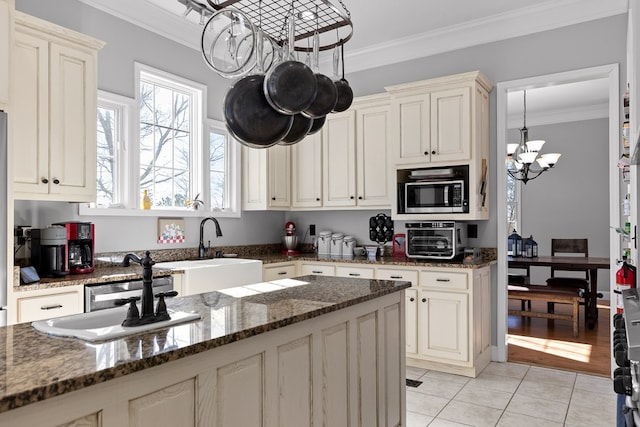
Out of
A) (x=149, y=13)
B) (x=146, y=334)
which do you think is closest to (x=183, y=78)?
(x=149, y=13)

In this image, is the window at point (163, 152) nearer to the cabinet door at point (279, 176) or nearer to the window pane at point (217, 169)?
the window pane at point (217, 169)

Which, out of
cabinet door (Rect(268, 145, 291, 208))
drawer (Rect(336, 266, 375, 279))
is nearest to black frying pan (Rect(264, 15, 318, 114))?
drawer (Rect(336, 266, 375, 279))

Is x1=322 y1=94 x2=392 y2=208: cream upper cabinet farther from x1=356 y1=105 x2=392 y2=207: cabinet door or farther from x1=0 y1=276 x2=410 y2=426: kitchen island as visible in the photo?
x1=0 y1=276 x2=410 y2=426: kitchen island

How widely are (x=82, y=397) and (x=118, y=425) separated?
13 cm

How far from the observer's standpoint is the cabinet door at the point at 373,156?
450 centimetres

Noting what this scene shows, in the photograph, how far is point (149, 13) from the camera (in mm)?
3867

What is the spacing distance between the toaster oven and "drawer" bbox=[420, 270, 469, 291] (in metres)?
0.22

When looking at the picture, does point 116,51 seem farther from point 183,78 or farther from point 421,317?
point 421,317

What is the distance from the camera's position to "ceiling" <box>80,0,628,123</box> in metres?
3.81

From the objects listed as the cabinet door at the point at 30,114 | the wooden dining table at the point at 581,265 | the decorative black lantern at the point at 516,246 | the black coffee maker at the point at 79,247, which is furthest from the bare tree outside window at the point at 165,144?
the decorative black lantern at the point at 516,246

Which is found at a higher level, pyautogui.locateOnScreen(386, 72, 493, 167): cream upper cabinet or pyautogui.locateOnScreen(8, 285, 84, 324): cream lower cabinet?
pyautogui.locateOnScreen(386, 72, 493, 167): cream upper cabinet

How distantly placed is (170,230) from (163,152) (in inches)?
27.7

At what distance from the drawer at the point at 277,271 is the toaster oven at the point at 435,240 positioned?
3.75 feet

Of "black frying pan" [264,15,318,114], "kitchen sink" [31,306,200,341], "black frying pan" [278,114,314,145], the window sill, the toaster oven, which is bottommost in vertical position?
"kitchen sink" [31,306,200,341]
